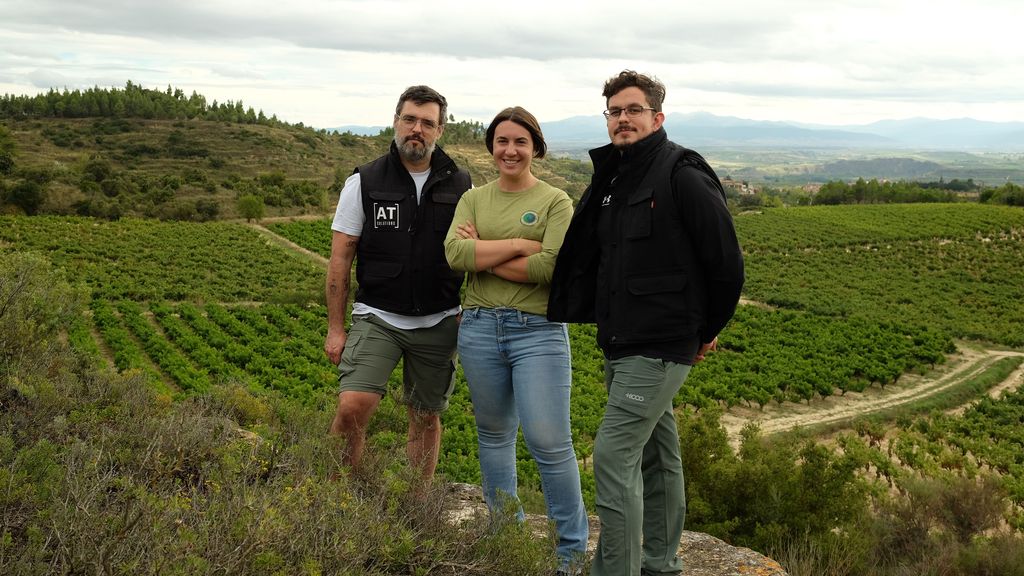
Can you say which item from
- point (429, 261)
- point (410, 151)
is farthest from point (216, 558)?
point (410, 151)

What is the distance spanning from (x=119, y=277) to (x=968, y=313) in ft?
105

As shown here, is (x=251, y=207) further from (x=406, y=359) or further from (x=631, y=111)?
(x=631, y=111)

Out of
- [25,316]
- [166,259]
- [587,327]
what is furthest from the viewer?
[166,259]

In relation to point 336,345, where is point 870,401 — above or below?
below

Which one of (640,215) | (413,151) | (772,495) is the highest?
(413,151)

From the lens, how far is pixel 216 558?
7.16 ft

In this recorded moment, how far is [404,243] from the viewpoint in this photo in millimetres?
3699

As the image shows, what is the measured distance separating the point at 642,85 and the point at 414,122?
3.96 feet

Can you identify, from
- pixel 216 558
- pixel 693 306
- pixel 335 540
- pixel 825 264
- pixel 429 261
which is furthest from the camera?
pixel 825 264

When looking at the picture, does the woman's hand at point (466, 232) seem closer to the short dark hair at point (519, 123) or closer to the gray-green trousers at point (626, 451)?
the short dark hair at point (519, 123)

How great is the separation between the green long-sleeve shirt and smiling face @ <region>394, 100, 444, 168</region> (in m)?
0.43

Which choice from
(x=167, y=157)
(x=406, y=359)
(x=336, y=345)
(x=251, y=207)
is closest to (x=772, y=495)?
(x=406, y=359)

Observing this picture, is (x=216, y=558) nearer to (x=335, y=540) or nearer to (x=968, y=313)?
(x=335, y=540)

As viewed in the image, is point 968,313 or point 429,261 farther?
point 968,313
